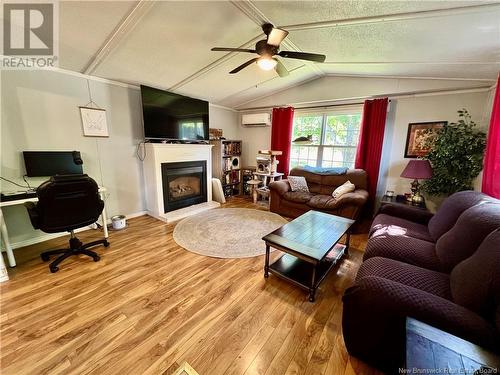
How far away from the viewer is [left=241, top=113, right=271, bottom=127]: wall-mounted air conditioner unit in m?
4.72

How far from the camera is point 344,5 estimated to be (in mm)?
1679

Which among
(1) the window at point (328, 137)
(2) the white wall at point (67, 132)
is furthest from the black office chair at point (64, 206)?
(1) the window at point (328, 137)

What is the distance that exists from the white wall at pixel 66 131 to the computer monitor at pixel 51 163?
11cm

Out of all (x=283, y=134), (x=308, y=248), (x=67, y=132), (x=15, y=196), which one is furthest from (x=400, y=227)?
(x=67, y=132)

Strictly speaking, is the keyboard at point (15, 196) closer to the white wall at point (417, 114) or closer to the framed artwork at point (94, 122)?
the framed artwork at point (94, 122)

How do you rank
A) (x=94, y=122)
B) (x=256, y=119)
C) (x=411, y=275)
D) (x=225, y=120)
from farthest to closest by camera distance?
(x=225, y=120) < (x=256, y=119) < (x=94, y=122) < (x=411, y=275)

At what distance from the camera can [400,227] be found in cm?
221

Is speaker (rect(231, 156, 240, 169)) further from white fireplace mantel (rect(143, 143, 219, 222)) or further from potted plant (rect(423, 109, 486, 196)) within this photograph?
potted plant (rect(423, 109, 486, 196))

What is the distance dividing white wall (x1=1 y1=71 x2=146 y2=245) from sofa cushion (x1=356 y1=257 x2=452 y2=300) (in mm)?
3628

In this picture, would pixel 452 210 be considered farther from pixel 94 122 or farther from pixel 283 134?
pixel 94 122

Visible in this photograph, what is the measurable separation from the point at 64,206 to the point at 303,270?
Answer: 97.6 inches

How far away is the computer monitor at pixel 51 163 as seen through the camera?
2.50 metres

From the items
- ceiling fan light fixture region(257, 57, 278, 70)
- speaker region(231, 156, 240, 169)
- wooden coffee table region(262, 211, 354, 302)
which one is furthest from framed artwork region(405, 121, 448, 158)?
speaker region(231, 156, 240, 169)

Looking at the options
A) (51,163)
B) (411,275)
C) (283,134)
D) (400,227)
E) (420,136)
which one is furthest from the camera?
(283,134)
